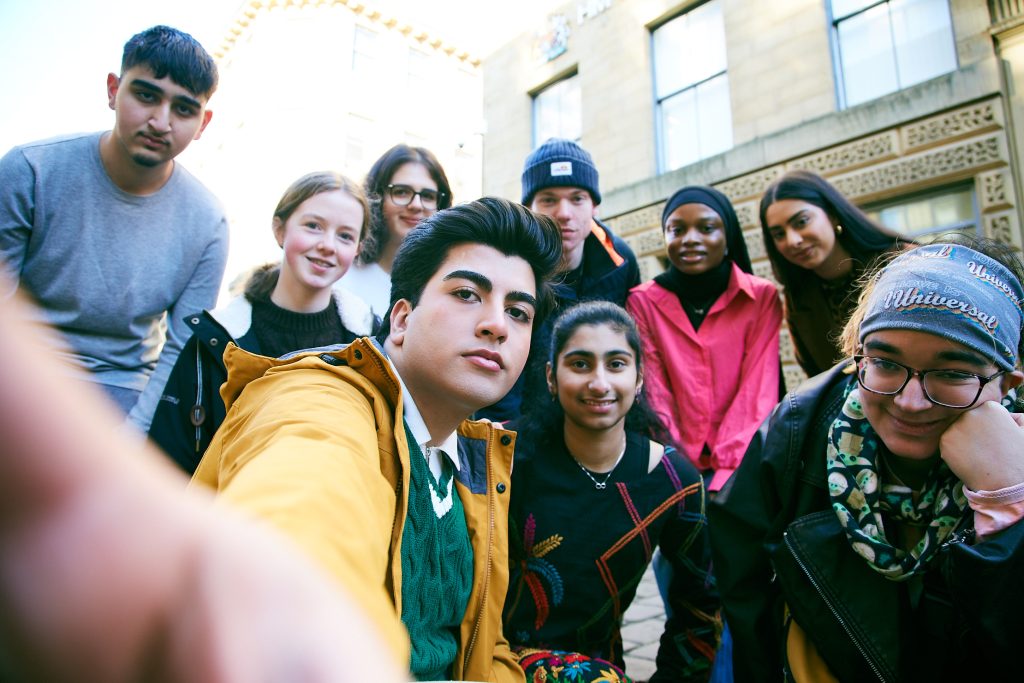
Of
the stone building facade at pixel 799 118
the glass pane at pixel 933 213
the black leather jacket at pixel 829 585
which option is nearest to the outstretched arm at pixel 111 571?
the black leather jacket at pixel 829 585

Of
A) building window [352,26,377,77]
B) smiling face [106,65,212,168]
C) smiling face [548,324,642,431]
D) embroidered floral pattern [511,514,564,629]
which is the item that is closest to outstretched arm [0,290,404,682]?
embroidered floral pattern [511,514,564,629]

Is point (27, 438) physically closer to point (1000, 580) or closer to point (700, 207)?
point (1000, 580)

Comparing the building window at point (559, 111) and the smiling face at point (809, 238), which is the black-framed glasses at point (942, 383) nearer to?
the smiling face at point (809, 238)

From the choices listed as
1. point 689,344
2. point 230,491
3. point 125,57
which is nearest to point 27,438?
point 230,491

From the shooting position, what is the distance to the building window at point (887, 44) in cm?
631

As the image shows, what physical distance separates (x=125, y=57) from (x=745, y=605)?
3.18 m

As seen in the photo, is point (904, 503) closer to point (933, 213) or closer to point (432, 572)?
point (432, 572)

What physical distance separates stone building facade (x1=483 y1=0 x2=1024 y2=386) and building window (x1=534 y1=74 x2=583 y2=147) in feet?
0.57

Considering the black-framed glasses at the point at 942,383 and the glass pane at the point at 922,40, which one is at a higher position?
the glass pane at the point at 922,40

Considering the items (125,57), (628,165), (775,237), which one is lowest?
(775,237)

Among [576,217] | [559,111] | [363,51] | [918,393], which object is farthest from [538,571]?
[363,51]

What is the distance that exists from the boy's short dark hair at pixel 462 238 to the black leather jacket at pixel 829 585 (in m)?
1.04

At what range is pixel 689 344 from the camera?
133 inches

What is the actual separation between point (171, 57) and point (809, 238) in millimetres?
3122
